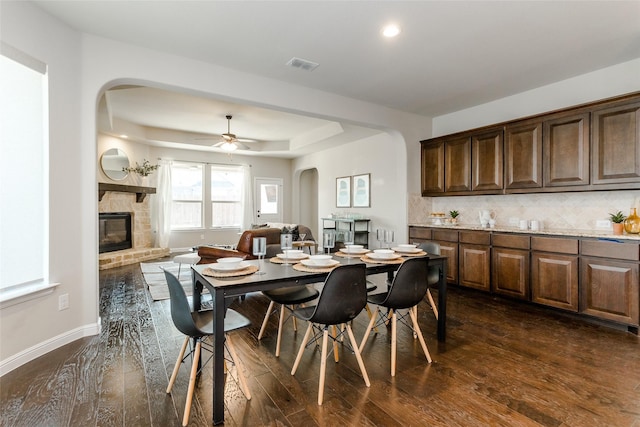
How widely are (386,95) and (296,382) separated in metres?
3.67

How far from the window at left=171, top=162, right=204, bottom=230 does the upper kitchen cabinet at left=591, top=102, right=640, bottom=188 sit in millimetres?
7803

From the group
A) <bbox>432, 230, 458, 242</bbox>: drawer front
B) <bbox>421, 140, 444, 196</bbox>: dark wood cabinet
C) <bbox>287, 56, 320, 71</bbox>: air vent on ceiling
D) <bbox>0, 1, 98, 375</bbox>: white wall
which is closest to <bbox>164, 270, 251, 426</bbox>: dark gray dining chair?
<bbox>0, 1, 98, 375</bbox>: white wall

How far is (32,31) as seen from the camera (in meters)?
2.45

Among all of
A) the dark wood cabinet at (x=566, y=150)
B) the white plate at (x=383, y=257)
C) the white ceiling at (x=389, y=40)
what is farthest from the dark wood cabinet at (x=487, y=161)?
the white plate at (x=383, y=257)

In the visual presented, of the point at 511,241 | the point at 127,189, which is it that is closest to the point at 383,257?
the point at 511,241

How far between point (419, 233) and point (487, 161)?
1.41 meters

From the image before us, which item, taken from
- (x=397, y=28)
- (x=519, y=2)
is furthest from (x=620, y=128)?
(x=397, y=28)

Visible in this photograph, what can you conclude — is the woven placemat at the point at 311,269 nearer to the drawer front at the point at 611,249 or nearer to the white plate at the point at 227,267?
the white plate at the point at 227,267

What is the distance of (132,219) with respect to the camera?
23.3ft

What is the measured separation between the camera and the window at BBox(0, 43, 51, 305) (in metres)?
2.38

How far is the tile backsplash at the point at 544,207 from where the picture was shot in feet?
11.5

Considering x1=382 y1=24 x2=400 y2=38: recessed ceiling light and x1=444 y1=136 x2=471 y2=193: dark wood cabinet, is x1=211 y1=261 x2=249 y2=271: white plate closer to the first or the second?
x1=382 y1=24 x2=400 y2=38: recessed ceiling light

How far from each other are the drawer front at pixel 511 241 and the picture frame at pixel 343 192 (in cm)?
349

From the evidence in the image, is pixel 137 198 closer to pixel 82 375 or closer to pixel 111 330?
pixel 111 330
